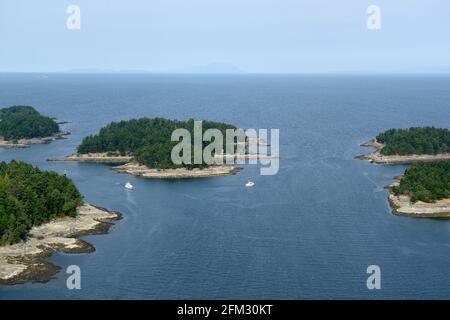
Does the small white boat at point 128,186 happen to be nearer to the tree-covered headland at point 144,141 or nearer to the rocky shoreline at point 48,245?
the tree-covered headland at point 144,141

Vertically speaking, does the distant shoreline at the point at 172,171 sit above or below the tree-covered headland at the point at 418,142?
below

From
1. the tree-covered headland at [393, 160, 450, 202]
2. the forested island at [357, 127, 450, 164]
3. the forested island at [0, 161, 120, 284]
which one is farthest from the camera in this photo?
the forested island at [357, 127, 450, 164]

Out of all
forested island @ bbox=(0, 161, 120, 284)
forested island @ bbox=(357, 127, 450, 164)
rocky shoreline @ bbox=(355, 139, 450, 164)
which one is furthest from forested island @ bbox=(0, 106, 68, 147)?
forested island @ bbox=(357, 127, 450, 164)

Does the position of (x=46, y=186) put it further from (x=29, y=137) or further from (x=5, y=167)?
(x=29, y=137)

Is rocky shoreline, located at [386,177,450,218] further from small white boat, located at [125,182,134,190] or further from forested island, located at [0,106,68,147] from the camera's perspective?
forested island, located at [0,106,68,147]

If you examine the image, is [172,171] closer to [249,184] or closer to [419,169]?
[249,184]

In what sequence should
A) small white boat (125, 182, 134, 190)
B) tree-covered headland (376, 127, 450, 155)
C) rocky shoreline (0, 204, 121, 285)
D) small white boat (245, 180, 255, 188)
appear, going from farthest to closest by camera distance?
tree-covered headland (376, 127, 450, 155) → small white boat (245, 180, 255, 188) → small white boat (125, 182, 134, 190) → rocky shoreline (0, 204, 121, 285)

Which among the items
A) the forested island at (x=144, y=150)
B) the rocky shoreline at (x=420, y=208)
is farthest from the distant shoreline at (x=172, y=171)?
the rocky shoreline at (x=420, y=208)
